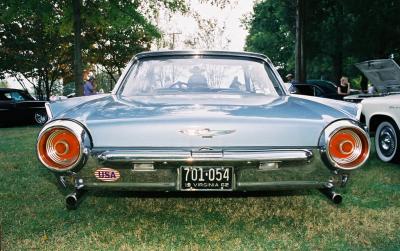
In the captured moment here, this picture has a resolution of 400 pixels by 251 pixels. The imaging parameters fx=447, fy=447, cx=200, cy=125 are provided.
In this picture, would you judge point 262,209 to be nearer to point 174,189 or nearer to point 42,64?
point 174,189

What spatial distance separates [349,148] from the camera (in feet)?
9.23

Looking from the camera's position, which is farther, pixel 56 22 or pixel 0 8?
pixel 56 22

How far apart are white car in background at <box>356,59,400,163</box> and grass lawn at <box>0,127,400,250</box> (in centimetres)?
122

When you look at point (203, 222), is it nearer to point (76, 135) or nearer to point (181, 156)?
point (181, 156)

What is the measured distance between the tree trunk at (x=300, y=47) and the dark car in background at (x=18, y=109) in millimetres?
10788

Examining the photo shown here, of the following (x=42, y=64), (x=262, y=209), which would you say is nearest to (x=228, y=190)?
(x=262, y=209)

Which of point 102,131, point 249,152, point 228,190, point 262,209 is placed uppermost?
point 102,131

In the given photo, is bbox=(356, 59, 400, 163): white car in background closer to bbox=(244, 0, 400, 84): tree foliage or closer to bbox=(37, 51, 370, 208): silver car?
bbox=(37, 51, 370, 208): silver car

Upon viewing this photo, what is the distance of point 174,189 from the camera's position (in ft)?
9.11

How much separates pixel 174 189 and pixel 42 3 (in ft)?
42.5

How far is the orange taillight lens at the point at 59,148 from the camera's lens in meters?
2.71

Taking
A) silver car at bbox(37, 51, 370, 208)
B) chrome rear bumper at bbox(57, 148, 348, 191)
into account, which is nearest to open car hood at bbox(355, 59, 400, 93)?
silver car at bbox(37, 51, 370, 208)

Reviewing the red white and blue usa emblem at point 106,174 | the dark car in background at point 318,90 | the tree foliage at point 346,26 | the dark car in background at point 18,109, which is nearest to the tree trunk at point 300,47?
the dark car in background at point 318,90

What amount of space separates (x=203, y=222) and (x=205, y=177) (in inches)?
33.7
